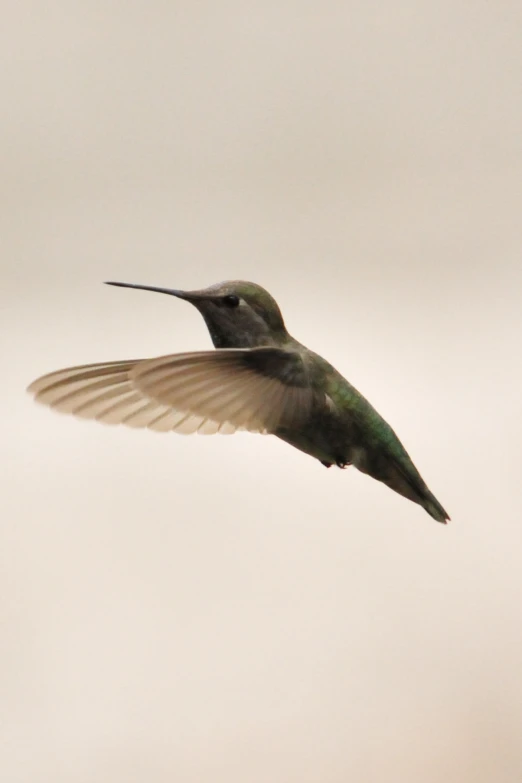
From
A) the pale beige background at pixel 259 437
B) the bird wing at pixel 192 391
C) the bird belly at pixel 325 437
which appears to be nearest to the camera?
the bird wing at pixel 192 391

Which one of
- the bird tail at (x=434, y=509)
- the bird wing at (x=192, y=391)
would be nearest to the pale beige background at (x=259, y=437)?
the bird tail at (x=434, y=509)

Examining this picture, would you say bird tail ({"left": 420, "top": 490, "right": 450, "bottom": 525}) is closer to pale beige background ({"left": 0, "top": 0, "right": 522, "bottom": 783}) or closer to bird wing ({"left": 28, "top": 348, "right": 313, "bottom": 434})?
bird wing ({"left": 28, "top": 348, "right": 313, "bottom": 434})

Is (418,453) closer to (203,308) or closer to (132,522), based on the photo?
(132,522)

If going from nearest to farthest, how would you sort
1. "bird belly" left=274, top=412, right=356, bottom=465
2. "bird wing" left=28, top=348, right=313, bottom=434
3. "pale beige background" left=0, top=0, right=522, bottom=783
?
"bird wing" left=28, top=348, right=313, bottom=434
"bird belly" left=274, top=412, right=356, bottom=465
"pale beige background" left=0, top=0, right=522, bottom=783

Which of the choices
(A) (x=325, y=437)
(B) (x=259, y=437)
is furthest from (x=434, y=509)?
(B) (x=259, y=437)

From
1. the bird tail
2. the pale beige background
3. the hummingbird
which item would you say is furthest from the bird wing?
the pale beige background

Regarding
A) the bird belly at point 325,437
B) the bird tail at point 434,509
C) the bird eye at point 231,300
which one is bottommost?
the bird tail at point 434,509

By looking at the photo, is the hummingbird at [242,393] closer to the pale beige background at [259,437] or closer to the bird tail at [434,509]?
the bird tail at [434,509]

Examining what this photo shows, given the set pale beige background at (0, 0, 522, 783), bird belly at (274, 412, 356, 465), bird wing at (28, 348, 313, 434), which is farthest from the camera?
pale beige background at (0, 0, 522, 783)

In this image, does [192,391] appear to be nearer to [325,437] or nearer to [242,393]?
[242,393]
